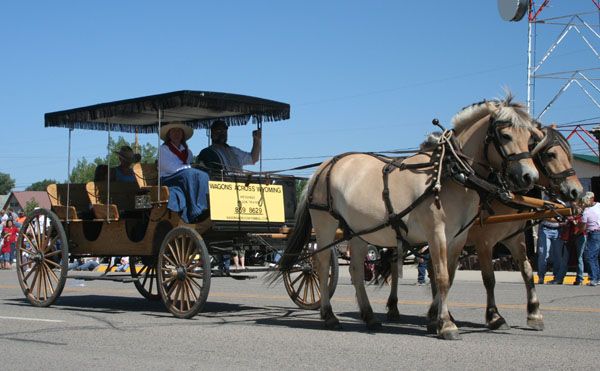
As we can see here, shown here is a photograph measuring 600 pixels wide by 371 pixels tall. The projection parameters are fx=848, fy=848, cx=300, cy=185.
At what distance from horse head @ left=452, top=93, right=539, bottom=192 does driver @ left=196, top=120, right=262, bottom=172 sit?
3633 millimetres

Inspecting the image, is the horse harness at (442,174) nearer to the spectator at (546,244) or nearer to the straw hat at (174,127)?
the straw hat at (174,127)

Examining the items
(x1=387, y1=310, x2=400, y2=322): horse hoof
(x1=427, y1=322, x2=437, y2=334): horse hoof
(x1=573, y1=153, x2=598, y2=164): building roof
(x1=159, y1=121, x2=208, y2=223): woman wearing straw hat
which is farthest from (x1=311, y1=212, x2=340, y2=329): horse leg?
(x1=573, y1=153, x2=598, y2=164): building roof

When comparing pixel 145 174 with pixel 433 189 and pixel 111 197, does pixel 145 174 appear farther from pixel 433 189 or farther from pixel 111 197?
pixel 433 189

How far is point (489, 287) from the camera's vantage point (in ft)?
33.3

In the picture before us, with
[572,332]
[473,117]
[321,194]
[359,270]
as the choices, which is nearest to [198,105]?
[321,194]

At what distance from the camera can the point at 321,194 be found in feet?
34.5

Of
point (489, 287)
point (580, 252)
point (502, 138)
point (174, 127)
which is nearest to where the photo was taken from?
point (502, 138)

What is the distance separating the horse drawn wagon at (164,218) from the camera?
36.3 ft

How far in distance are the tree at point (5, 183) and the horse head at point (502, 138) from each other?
172 metres

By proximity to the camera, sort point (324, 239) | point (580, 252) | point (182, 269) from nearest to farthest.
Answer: point (324, 239), point (182, 269), point (580, 252)

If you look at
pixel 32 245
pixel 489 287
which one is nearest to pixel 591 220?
pixel 489 287

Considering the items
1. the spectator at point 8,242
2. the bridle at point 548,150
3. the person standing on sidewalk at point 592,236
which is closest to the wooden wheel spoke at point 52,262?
the bridle at point 548,150

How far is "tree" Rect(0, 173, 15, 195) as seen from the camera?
171625mm

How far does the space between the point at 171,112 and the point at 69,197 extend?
218cm
